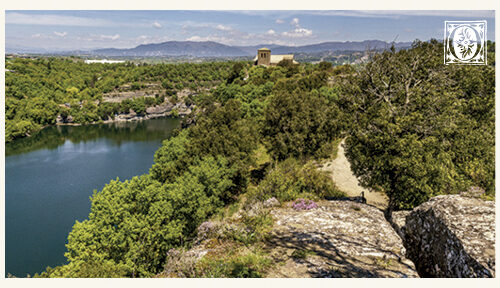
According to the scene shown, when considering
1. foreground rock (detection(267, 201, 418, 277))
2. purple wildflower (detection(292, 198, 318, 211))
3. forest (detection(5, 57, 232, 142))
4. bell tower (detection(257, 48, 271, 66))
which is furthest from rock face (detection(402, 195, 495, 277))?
bell tower (detection(257, 48, 271, 66))

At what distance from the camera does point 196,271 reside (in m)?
6.23

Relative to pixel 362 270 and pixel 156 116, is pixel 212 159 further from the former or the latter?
pixel 156 116

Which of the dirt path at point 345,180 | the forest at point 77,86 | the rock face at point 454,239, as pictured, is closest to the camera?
the rock face at point 454,239

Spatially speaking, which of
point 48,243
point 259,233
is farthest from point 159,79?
point 259,233

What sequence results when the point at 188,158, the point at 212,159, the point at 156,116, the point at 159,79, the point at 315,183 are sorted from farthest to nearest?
1. the point at 159,79
2. the point at 156,116
3. the point at 188,158
4. the point at 212,159
5. the point at 315,183

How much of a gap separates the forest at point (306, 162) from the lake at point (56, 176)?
30.0 ft

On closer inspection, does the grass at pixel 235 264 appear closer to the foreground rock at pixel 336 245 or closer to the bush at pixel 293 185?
the foreground rock at pixel 336 245

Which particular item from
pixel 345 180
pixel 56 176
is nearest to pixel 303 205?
pixel 345 180

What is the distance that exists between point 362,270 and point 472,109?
1638cm

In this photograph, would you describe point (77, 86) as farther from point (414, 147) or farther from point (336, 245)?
point (336, 245)

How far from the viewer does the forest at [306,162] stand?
418 inches

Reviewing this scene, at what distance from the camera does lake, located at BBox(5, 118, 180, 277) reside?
2709 cm

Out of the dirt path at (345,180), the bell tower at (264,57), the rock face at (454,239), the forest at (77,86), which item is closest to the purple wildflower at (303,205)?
the rock face at (454,239)

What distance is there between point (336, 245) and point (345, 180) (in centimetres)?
1751
